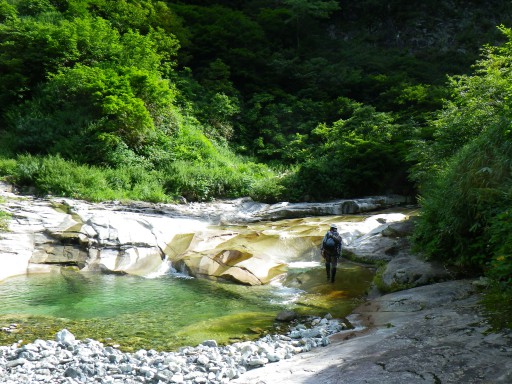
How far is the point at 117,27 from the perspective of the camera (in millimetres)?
26734

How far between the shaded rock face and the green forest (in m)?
2.67

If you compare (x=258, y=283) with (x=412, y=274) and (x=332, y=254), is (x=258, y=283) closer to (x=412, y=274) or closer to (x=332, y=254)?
(x=332, y=254)

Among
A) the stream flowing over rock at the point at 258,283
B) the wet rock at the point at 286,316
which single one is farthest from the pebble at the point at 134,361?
the wet rock at the point at 286,316

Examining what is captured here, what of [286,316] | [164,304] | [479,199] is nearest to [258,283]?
[164,304]

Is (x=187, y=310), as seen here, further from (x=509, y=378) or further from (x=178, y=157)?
(x=178, y=157)

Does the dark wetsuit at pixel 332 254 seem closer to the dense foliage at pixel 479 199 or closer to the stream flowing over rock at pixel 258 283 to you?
the stream flowing over rock at pixel 258 283

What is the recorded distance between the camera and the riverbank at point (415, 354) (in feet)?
15.9

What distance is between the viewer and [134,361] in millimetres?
6273

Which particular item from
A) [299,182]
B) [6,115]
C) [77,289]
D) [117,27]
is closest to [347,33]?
[117,27]

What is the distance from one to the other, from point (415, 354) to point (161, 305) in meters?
5.51

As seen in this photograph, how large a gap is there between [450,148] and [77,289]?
9.93 metres

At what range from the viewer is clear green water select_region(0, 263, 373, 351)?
754 cm

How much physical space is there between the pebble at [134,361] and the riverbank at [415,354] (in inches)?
12.3

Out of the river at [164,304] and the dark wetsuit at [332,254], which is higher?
the dark wetsuit at [332,254]
